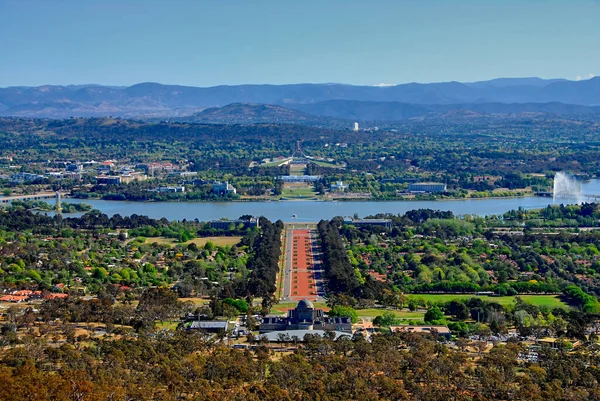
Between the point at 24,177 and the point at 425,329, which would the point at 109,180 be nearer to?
the point at 24,177

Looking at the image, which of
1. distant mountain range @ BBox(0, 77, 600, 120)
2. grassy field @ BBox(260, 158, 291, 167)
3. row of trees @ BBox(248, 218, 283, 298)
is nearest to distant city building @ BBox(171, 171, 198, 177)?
grassy field @ BBox(260, 158, 291, 167)

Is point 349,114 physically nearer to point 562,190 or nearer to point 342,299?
point 562,190

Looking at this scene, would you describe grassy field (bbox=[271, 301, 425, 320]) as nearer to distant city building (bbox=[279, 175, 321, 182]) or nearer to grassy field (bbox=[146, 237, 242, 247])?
grassy field (bbox=[146, 237, 242, 247])

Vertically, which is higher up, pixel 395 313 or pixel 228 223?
pixel 395 313

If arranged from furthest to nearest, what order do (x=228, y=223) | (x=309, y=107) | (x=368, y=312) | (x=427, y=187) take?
(x=309, y=107), (x=427, y=187), (x=228, y=223), (x=368, y=312)

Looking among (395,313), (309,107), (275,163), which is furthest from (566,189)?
(309,107)

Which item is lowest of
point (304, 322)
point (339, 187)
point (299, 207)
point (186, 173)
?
point (186, 173)

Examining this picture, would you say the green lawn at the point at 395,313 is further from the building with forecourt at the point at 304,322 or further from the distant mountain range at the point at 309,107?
the distant mountain range at the point at 309,107

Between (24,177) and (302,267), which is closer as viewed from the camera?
(302,267)
